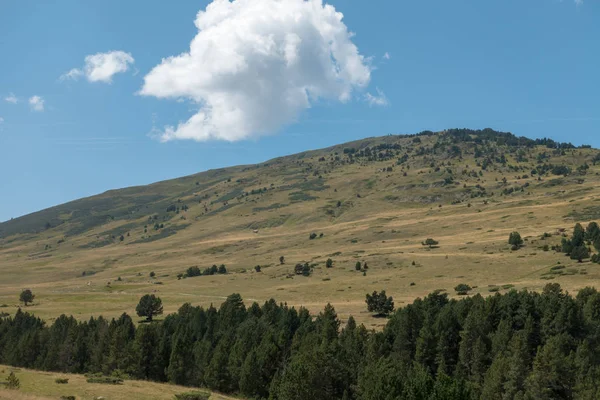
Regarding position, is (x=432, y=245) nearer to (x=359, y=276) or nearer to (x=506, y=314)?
(x=359, y=276)

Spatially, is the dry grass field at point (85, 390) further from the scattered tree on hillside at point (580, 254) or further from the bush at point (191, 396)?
the scattered tree on hillside at point (580, 254)

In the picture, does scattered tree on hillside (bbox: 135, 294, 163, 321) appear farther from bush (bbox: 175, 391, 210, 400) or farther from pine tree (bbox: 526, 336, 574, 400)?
pine tree (bbox: 526, 336, 574, 400)

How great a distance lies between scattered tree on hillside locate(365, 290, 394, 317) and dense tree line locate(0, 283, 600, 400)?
1487cm

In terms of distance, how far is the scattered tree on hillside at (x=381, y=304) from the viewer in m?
104

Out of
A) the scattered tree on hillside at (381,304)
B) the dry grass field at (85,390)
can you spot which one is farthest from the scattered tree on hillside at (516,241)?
the dry grass field at (85,390)

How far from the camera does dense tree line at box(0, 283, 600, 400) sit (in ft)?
174

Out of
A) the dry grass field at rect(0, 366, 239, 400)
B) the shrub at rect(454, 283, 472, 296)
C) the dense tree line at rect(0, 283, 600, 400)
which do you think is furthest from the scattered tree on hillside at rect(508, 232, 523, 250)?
the dry grass field at rect(0, 366, 239, 400)

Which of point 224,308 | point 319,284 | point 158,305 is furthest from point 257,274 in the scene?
point 224,308

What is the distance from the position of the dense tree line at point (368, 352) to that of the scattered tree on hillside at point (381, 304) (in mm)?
14872

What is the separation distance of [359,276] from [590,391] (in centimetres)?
11268

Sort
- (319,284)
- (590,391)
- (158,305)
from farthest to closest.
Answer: (319,284), (158,305), (590,391)

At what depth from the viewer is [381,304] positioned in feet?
343

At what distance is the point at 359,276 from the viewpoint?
159 m

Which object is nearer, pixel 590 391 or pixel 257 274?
pixel 590 391
